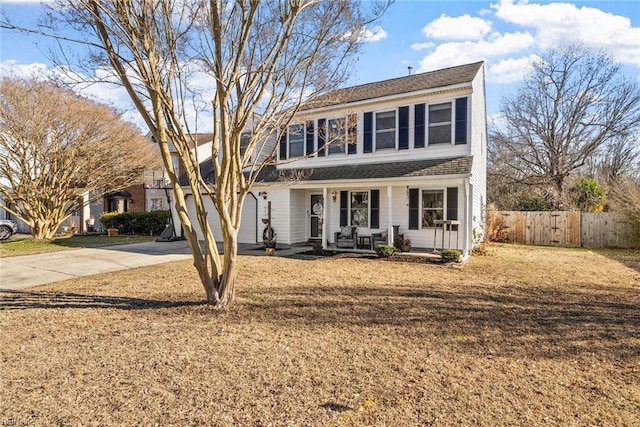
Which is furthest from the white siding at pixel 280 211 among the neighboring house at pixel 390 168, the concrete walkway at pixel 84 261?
the concrete walkway at pixel 84 261

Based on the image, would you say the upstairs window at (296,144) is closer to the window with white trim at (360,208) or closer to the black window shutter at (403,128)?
the window with white trim at (360,208)

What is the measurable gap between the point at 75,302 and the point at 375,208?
967 centimetres

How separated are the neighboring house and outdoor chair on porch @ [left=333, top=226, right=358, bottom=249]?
0.53 metres

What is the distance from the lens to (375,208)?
44.3 feet

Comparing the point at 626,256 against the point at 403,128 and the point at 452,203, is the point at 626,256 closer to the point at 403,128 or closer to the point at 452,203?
the point at 452,203

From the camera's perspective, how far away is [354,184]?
1246cm

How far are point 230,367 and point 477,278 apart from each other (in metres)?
6.48

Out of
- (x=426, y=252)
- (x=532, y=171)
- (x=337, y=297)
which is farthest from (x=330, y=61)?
(x=532, y=171)

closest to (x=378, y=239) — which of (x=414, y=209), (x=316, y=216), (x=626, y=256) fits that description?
(x=414, y=209)

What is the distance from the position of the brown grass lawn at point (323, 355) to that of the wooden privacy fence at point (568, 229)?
9679 millimetres

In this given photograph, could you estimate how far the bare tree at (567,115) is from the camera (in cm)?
2325

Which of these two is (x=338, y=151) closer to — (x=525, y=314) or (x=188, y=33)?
(x=188, y=33)

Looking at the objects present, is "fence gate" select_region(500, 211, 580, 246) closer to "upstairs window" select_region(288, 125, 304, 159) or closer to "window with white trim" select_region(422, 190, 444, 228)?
"window with white trim" select_region(422, 190, 444, 228)

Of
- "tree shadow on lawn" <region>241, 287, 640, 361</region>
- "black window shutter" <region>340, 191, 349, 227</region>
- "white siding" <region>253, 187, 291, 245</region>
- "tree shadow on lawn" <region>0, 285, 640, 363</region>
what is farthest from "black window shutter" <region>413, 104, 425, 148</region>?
"tree shadow on lawn" <region>241, 287, 640, 361</region>
